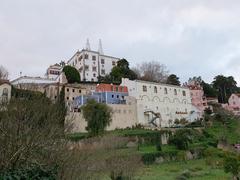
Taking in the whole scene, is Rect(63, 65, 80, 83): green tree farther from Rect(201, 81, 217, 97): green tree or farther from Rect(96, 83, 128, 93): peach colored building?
Rect(201, 81, 217, 97): green tree

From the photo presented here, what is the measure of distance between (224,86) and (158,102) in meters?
36.6

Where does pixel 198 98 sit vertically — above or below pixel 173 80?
below

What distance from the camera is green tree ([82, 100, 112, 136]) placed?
122 feet

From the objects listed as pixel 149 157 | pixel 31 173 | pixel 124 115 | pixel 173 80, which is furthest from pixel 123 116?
pixel 31 173

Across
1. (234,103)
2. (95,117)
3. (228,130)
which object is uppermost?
(234,103)

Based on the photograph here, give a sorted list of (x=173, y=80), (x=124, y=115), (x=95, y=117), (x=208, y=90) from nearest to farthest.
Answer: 1. (x=95, y=117)
2. (x=124, y=115)
3. (x=173, y=80)
4. (x=208, y=90)

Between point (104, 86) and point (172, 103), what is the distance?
51.0 ft

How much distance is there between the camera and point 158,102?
55.7 metres

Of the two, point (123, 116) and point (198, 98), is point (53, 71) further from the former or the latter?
point (198, 98)

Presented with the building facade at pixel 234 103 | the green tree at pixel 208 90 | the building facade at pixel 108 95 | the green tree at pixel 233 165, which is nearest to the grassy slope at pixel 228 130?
the building facade at pixel 234 103

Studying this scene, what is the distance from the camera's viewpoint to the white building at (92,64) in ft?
241

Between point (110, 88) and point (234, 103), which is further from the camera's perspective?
point (234, 103)

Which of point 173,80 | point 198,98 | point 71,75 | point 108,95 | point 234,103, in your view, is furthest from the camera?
point 173,80

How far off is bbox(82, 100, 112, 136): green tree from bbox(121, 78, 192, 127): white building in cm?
1397
